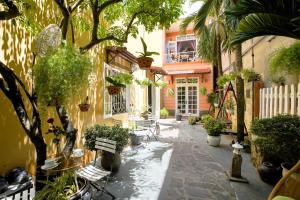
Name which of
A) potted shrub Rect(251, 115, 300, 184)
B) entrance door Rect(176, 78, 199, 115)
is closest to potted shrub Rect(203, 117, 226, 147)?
potted shrub Rect(251, 115, 300, 184)

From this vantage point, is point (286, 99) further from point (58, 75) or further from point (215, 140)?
point (58, 75)

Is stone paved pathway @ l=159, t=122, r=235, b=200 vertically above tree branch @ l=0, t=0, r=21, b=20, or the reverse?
tree branch @ l=0, t=0, r=21, b=20

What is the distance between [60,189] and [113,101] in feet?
16.3

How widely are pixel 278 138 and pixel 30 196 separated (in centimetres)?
366

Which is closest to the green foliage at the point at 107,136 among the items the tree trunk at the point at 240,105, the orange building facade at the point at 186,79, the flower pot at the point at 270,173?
the flower pot at the point at 270,173

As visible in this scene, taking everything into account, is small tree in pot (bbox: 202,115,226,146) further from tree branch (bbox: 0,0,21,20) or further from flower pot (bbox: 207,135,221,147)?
tree branch (bbox: 0,0,21,20)

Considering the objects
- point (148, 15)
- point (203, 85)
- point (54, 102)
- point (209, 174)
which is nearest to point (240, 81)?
point (209, 174)

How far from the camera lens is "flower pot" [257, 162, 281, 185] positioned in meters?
4.03

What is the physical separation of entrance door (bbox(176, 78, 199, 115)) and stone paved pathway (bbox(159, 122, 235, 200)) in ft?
33.3

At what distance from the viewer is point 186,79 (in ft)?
54.6

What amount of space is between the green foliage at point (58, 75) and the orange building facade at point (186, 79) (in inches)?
527

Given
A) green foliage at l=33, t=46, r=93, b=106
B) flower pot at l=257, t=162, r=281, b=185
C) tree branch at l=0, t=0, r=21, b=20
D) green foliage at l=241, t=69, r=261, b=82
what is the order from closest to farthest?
tree branch at l=0, t=0, r=21, b=20
green foliage at l=33, t=46, r=93, b=106
flower pot at l=257, t=162, r=281, b=185
green foliage at l=241, t=69, r=261, b=82

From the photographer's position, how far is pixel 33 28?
10.1 ft

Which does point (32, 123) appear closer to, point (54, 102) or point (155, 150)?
point (54, 102)
